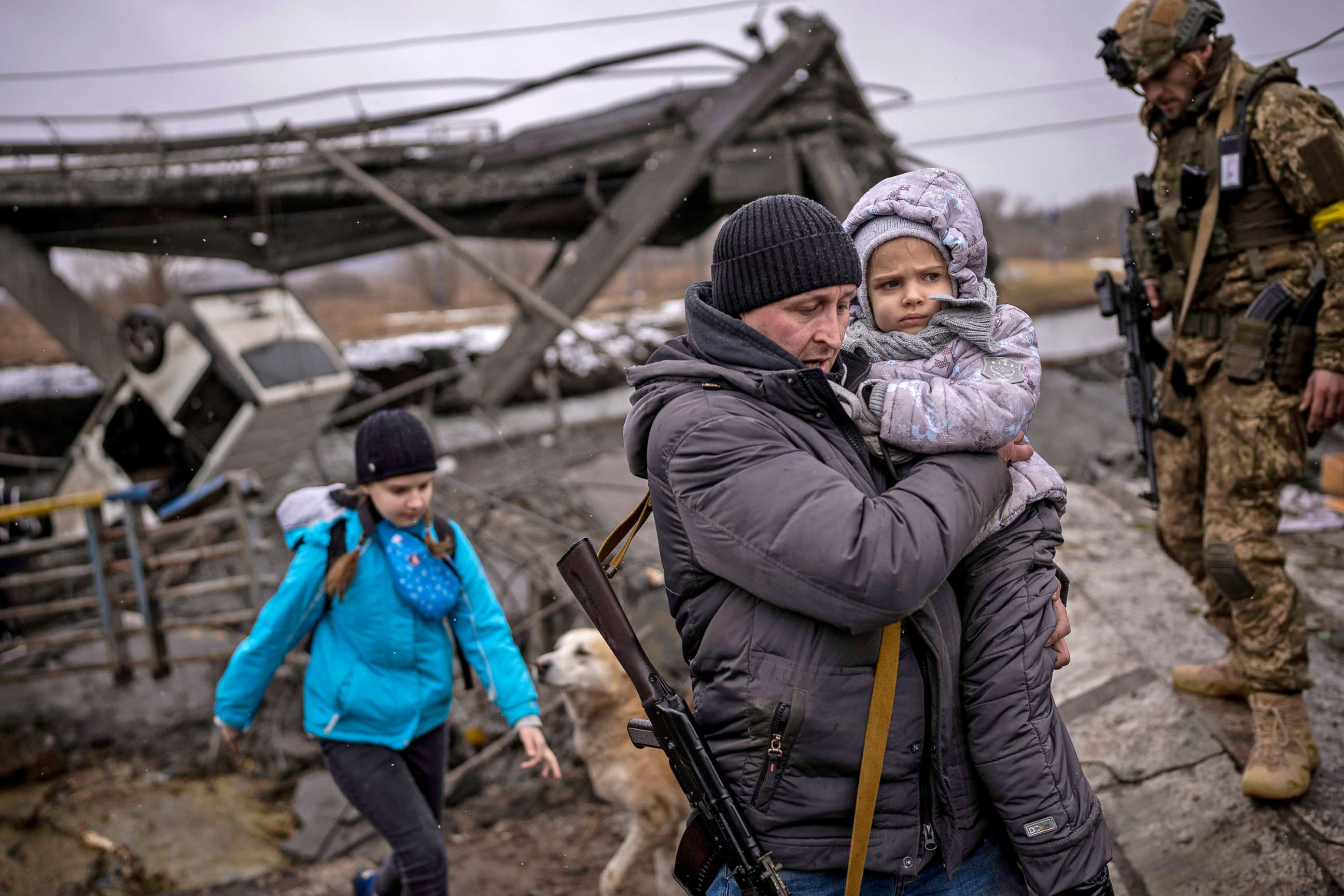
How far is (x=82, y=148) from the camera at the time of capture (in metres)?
9.86

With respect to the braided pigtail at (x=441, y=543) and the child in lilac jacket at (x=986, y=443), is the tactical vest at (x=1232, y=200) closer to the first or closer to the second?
the child in lilac jacket at (x=986, y=443)

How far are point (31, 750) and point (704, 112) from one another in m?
7.67

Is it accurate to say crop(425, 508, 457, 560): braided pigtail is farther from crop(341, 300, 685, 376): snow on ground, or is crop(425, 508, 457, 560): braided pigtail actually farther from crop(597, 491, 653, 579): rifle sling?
crop(341, 300, 685, 376): snow on ground

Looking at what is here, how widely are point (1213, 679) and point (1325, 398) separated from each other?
1.20 metres

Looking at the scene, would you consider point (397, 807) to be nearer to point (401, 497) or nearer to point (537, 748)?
point (537, 748)

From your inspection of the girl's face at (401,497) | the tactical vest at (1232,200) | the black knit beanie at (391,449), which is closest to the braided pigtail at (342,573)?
the girl's face at (401,497)

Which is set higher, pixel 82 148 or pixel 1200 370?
pixel 82 148

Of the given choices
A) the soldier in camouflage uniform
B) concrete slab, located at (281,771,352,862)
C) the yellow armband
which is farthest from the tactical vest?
concrete slab, located at (281,771,352,862)

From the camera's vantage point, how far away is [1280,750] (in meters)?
2.76

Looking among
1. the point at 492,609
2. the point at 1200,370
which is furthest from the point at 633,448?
the point at 1200,370

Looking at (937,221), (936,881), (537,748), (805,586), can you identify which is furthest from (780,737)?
(537,748)

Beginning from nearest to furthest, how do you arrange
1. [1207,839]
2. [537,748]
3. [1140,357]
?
[1207,839] → [537,748] → [1140,357]

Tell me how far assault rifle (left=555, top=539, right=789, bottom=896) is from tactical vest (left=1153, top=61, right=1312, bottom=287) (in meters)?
2.64

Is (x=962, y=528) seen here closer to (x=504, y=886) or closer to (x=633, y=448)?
(x=633, y=448)
